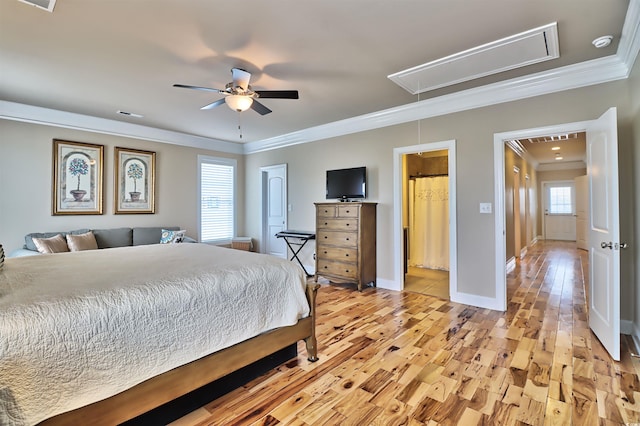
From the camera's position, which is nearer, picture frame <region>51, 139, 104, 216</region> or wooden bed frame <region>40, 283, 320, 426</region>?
wooden bed frame <region>40, 283, 320, 426</region>

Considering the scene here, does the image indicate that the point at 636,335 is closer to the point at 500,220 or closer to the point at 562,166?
the point at 500,220

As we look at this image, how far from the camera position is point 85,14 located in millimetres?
2125

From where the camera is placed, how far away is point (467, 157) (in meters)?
3.68

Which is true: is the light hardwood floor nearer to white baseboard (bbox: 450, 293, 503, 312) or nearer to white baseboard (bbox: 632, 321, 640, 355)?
white baseboard (bbox: 450, 293, 503, 312)

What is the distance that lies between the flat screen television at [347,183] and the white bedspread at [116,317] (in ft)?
8.30

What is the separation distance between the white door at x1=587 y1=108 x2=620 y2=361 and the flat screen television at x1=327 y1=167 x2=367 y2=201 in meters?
2.57

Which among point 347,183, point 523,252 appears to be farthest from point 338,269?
point 523,252

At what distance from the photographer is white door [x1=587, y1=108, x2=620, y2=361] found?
7.45ft

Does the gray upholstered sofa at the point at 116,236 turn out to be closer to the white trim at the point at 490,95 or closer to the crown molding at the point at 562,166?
the white trim at the point at 490,95

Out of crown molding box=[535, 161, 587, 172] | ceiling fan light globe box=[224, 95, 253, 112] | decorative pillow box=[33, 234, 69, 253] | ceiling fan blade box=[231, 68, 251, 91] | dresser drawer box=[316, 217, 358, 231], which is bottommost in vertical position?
decorative pillow box=[33, 234, 69, 253]

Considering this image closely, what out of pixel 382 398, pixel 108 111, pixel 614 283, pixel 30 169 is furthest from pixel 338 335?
pixel 30 169

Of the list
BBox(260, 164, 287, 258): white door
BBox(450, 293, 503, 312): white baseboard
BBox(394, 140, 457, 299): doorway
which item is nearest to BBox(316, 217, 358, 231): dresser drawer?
BBox(394, 140, 457, 299): doorway

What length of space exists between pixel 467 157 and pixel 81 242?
5.20m

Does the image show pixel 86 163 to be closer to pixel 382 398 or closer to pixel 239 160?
pixel 239 160
